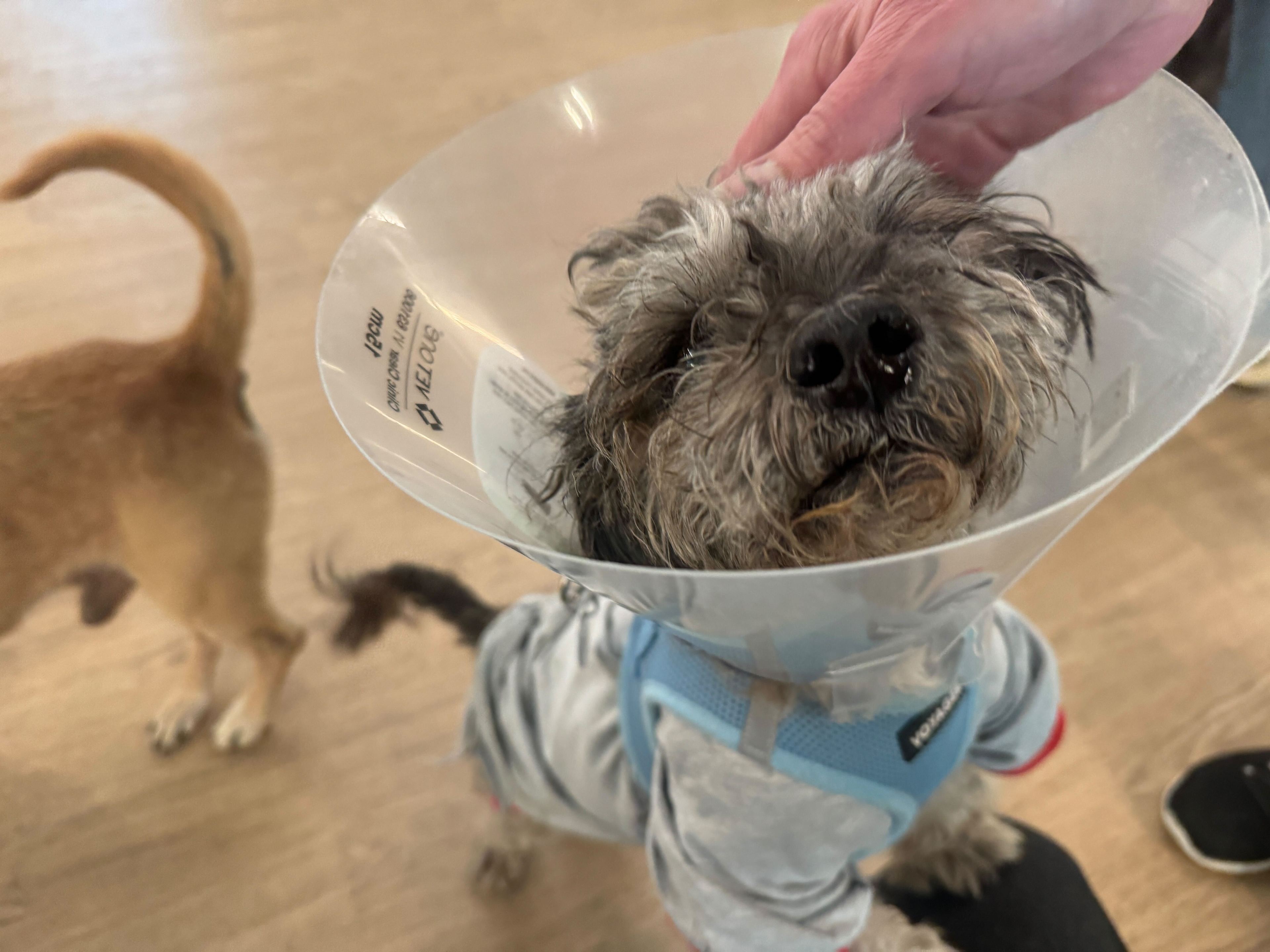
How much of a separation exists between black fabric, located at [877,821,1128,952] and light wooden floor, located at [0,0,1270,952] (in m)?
0.19

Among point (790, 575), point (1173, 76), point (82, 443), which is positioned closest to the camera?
point (790, 575)

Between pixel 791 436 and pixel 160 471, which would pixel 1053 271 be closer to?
pixel 791 436

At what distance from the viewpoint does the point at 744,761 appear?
0.74m

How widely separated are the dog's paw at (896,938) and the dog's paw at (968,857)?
9 cm

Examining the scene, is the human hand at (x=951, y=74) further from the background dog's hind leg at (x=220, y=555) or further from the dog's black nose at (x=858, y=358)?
the background dog's hind leg at (x=220, y=555)

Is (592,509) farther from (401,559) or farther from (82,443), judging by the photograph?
(401,559)

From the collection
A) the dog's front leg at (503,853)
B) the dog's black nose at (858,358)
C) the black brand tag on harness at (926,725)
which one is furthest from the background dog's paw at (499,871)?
the dog's black nose at (858,358)

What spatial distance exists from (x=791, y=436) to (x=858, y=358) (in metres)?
0.06

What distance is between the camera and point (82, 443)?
1027 mm

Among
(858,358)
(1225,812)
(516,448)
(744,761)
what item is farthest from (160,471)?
(1225,812)

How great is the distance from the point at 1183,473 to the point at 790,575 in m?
1.34

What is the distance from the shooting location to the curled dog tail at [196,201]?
3.41 feet

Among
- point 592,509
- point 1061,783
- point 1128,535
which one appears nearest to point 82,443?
point 592,509

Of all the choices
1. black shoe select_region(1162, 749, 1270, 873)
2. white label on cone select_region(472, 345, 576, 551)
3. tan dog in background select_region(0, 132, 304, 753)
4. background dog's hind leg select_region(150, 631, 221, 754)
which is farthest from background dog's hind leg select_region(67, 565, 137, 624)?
black shoe select_region(1162, 749, 1270, 873)
